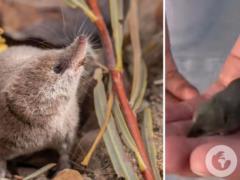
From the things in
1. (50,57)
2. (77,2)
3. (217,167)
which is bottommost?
(217,167)

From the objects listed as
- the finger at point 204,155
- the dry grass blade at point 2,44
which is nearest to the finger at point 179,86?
the finger at point 204,155

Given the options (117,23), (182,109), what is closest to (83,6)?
(117,23)

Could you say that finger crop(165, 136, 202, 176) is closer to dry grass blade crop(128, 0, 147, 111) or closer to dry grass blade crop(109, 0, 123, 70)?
dry grass blade crop(128, 0, 147, 111)

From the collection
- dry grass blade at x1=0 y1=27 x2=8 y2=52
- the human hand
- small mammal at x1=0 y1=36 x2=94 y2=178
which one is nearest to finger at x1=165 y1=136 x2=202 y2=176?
the human hand

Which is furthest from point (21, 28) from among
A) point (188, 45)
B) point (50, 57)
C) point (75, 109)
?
point (188, 45)

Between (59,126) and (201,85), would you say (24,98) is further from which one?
(201,85)

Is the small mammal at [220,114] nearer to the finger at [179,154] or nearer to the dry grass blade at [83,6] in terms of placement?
the finger at [179,154]
